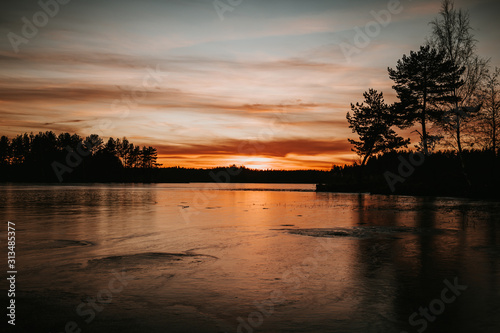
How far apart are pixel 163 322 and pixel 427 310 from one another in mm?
4287

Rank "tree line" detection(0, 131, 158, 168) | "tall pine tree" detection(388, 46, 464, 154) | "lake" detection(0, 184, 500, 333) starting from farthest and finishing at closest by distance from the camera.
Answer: "tree line" detection(0, 131, 158, 168) < "tall pine tree" detection(388, 46, 464, 154) < "lake" detection(0, 184, 500, 333)

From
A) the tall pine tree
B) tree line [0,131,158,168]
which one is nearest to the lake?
the tall pine tree

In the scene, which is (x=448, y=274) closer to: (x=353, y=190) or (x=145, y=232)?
(x=145, y=232)

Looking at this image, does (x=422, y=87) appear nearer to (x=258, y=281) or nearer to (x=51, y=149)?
(x=258, y=281)

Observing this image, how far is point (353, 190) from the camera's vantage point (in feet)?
204

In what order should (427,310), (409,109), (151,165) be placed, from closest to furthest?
(427,310)
(409,109)
(151,165)

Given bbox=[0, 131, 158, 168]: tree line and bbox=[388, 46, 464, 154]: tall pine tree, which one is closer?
bbox=[388, 46, 464, 154]: tall pine tree

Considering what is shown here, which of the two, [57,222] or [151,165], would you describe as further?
[151,165]

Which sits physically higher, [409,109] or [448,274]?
[409,109]

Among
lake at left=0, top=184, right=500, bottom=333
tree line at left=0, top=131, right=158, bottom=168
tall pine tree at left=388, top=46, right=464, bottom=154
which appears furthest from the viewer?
tree line at left=0, top=131, right=158, bottom=168

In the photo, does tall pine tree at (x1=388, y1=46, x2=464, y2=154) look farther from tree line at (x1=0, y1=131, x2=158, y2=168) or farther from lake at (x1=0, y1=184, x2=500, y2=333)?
tree line at (x1=0, y1=131, x2=158, y2=168)

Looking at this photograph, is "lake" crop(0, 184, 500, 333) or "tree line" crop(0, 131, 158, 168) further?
"tree line" crop(0, 131, 158, 168)

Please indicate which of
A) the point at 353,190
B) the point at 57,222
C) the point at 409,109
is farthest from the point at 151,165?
the point at 57,222

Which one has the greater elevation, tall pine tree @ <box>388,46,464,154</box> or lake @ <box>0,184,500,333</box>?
tall pine tree @ <box>388,46,464,154</box>
